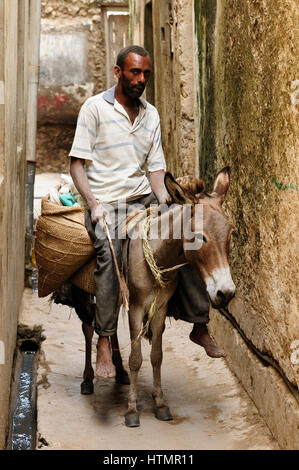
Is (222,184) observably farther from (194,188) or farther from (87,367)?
(87,367)

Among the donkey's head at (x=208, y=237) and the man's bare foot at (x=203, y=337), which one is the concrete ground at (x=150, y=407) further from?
the donkey's head at (x=208, y=237)

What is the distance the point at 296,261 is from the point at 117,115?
1.71 metres

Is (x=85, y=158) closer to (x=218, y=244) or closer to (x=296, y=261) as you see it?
(x=218, y=244)

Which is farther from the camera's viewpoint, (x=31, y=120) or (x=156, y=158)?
(x=31, y=120)

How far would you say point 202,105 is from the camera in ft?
24.8

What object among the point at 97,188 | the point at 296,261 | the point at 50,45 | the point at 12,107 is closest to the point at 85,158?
the point at 97,188

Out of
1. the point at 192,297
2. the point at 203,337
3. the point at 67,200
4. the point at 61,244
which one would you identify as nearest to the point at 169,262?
the point at 192,297

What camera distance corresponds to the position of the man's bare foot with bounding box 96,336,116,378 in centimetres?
495

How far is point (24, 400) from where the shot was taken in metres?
6.15

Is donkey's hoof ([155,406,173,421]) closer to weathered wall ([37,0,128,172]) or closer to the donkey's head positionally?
the donkey's head

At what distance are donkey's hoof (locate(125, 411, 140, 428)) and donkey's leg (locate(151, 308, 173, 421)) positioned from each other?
0.22 m

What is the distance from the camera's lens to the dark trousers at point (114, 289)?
504 centimetres

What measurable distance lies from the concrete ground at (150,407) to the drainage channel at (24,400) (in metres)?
0.18

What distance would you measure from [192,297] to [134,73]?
4.95 ft
